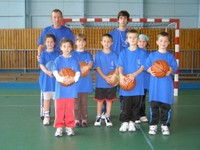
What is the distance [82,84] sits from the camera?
453 cm

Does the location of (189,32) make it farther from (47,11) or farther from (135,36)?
(135,36)

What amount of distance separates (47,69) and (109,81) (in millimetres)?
1027

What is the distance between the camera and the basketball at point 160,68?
157 inches

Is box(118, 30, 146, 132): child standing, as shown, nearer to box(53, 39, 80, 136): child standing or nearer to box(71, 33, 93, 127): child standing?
box(71, 33, 93, 127): child standing

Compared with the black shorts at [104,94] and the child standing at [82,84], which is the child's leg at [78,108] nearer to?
the child standing at [82,84]

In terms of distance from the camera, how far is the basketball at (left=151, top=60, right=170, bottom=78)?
3.99 m

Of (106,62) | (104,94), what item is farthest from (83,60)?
(104,94)

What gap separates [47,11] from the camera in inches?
544

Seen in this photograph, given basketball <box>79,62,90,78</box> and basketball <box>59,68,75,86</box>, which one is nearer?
basketball <box>59,68,75,86</box>

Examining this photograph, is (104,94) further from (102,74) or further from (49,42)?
(49,42)

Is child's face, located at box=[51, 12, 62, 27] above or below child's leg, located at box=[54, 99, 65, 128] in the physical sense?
above

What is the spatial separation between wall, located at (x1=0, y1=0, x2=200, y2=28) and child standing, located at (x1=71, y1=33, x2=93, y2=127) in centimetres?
952

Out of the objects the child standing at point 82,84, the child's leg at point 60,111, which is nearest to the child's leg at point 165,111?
the child standing at point 82,84

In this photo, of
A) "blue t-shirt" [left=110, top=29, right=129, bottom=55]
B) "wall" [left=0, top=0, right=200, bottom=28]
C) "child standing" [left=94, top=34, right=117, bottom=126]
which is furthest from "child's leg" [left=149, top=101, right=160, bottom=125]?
"wall" [left=0, top=0, right=200, bottom=28]
